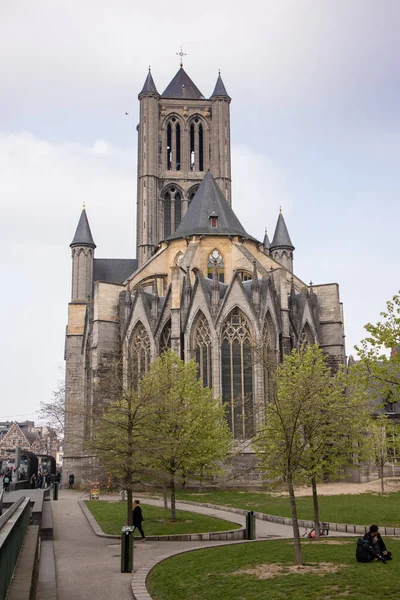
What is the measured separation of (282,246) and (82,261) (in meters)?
19.3

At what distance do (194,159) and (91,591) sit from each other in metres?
63.9

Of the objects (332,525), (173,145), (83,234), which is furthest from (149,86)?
(332,525)

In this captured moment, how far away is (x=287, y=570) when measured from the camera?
13.8 metres

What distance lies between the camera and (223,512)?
93.5 feet

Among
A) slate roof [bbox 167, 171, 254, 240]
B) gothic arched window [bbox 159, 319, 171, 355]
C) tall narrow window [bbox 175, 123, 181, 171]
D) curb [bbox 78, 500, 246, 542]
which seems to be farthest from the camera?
tall narrow window [bbox 175, 123, 181, 171]

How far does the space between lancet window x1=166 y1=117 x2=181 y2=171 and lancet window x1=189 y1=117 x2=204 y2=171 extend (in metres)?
1.26

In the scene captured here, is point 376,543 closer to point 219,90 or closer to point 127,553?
point 127,553

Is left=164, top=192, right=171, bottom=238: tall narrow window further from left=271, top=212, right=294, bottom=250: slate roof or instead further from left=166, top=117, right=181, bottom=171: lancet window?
left=271, top=212, right=294, bottom=250: slate roof

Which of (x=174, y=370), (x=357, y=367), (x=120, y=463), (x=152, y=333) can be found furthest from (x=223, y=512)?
(x=152, y=333)

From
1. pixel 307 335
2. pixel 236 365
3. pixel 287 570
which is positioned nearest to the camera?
pixel 287 570

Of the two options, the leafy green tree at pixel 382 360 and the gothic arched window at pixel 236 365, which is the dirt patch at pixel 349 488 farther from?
the leafy green tree at pixel 382 360

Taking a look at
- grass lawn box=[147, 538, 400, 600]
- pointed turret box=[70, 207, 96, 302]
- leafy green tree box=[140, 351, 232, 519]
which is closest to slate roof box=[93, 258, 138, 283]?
pointed turret box=[70, 207, 96, 302]

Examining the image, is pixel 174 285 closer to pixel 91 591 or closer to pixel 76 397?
pixel 76 397

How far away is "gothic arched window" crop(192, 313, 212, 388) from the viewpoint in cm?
4184
